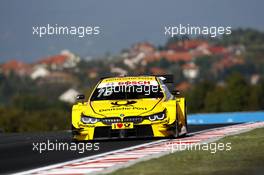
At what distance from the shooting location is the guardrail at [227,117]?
40.5 meters

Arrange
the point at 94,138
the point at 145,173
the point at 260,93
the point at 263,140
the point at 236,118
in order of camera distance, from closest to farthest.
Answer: the point at 145,173, the point at 263,140, the point at 94,138, the point at 236,118, the point at 260,93

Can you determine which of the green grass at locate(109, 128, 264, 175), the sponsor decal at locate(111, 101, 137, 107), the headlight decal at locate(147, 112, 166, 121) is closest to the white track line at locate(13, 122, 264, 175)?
the green grass at locate(109, 128, 264, 175)

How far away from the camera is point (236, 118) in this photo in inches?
1670

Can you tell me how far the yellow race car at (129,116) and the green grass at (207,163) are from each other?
2.70m

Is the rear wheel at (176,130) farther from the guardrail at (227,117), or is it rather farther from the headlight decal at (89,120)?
the guardrail at (227,117)

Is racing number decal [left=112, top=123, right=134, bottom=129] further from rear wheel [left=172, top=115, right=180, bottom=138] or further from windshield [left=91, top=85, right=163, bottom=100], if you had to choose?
windshield [left=91, top=85, right=163, bottom=100]

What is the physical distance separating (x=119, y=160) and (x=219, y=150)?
1630 millimetres

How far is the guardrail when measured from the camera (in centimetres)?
4054

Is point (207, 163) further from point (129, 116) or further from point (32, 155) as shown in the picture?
point (129, 116)

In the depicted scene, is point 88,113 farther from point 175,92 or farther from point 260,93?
point 260,93

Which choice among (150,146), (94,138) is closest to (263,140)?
(150,146)

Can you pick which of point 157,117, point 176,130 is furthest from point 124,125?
point 176,130

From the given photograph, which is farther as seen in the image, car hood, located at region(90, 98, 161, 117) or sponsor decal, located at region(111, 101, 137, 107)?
sponsor decal, located at region(111, 101, 137, 107)

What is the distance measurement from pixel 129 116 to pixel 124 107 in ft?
1.20
